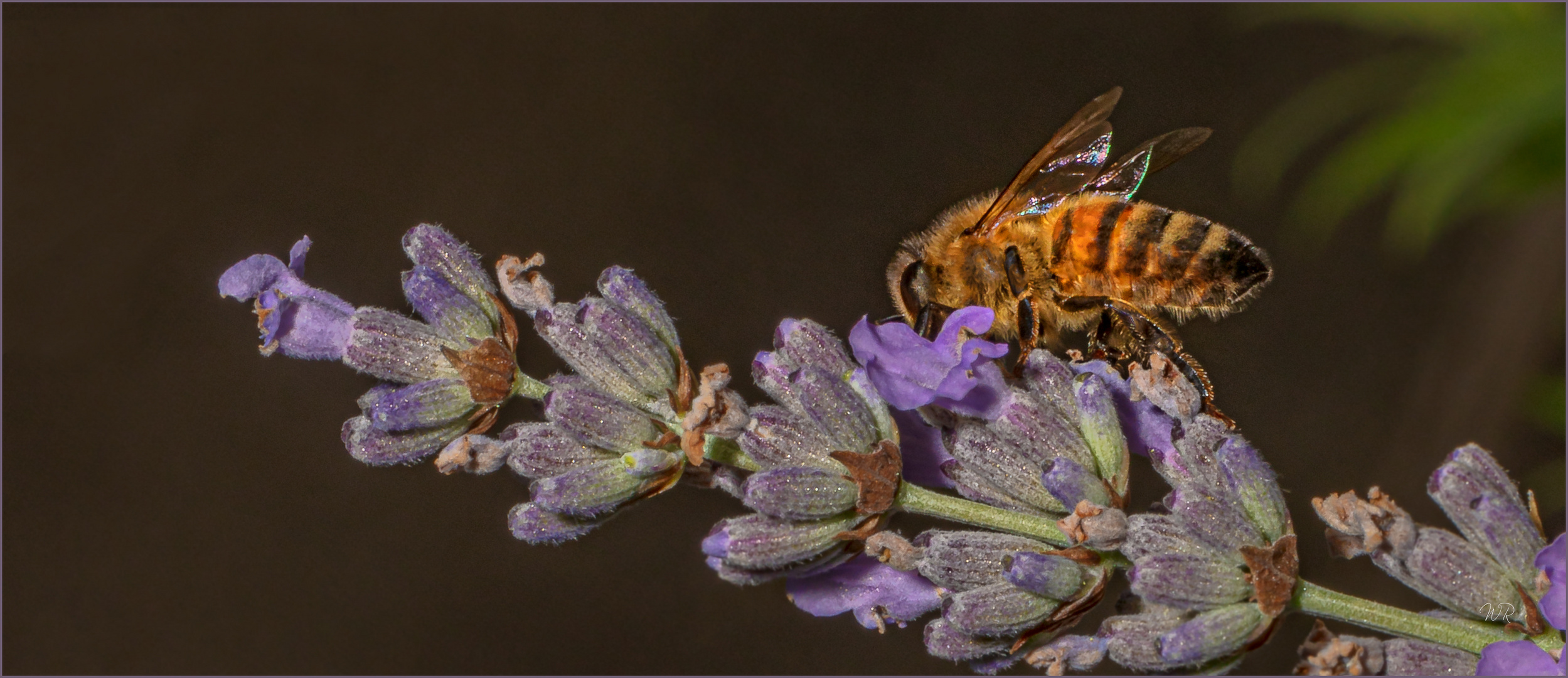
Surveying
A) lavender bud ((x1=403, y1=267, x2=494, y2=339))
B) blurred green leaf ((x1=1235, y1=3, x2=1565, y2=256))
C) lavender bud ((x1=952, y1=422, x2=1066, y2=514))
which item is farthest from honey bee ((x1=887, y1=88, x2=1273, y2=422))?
blurred green leaf ((x1=1235, y1=3, x2=1565, y2=256))

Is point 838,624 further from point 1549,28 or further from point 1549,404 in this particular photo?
point 1549,28

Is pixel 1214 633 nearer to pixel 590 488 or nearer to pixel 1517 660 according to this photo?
pixel 1517 660

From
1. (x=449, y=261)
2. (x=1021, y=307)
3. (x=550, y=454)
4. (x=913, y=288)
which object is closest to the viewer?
(x=550, y=454)

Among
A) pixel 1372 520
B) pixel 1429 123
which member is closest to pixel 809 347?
pixel 1372 520

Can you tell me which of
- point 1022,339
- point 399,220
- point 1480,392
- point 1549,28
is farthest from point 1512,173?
point 399,220

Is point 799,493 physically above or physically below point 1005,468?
above

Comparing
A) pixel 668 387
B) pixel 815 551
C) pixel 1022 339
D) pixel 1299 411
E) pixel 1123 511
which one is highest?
pixel 668 387

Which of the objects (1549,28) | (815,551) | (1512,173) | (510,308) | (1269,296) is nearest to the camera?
(815,551)
